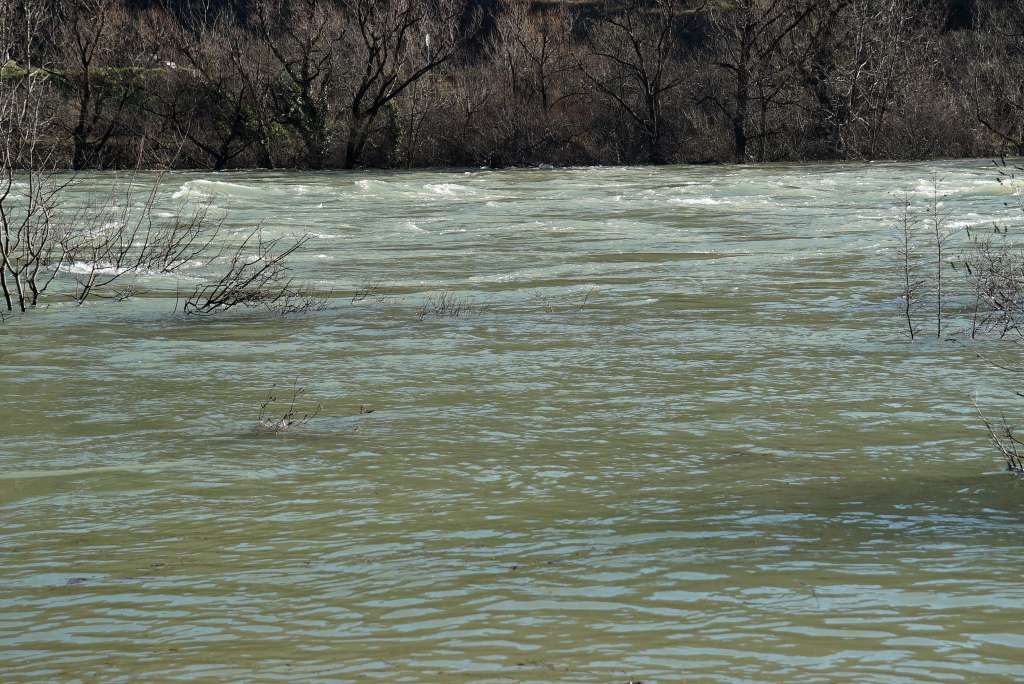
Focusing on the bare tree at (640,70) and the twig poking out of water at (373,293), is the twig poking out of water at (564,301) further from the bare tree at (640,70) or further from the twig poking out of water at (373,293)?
the bare tree at (640,70)

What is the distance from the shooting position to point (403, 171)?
1469 inches

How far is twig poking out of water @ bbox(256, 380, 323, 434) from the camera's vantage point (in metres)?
8.03

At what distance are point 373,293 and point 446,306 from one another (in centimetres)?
161

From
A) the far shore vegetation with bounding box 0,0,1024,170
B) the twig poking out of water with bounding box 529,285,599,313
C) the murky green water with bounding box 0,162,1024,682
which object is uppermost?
the far shore vegetation with bounding box 0,0,1024,170

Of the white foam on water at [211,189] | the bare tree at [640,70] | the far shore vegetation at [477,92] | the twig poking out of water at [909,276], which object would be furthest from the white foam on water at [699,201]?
the bare tree at [640,70]

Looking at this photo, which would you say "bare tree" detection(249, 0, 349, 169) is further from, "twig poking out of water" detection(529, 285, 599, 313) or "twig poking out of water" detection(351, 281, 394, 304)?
"twig poking out of water" detection(529, 285, 599, 313)

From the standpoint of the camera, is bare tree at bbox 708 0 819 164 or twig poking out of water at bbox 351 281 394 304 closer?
twig poking out of water at bbox 351 281 394 304

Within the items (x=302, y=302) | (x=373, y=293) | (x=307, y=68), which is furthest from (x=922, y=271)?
(x=307, y=68)

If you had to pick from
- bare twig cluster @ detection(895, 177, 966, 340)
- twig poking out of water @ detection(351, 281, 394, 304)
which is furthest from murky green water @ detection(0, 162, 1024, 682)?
bare twig cluster @ detection(895, 177, 966, 340)

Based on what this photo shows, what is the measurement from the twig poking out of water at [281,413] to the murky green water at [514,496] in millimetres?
98

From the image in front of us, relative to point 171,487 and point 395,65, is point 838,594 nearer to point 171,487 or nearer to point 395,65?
point 171,487

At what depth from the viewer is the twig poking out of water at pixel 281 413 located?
26.3 ft

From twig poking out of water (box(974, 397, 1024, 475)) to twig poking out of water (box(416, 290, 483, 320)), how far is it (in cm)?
532

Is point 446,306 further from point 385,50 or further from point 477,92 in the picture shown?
point 477,92
